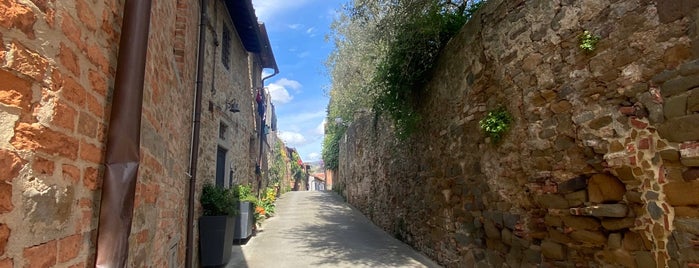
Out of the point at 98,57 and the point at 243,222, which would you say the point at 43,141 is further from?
the point at 243,222

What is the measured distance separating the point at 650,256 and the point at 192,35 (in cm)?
568

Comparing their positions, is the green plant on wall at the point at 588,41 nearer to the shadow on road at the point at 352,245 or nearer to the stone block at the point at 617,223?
the stone block at the point at 617,223

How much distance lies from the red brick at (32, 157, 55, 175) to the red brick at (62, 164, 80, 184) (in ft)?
0.27

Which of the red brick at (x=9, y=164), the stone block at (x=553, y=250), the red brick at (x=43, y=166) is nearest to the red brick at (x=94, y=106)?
the red brick at (x=43, y=166)

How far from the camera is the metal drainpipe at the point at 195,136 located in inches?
220

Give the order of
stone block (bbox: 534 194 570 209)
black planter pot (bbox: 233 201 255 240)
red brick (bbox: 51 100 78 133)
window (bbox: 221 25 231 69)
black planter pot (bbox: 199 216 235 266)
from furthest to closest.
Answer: window (bbox: 221 25 231 69)
black planter pot (bbox: 233 201 255 240)
black planter pot (bbox: 199 216 235 266)
stone block (bbox: 534 194 570 209)
red brick (bbox: 51 100 78 133)

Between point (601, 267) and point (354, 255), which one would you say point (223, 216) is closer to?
point (354, 255)

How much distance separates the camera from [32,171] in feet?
4.21

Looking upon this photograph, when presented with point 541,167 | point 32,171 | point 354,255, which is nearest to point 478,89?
point 541,167

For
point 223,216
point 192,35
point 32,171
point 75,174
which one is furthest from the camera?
point 223,216

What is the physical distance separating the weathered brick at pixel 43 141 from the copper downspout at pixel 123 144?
28 centimetres

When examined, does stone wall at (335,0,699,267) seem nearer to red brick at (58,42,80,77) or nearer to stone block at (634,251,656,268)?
stone block at (634,251,656,268)

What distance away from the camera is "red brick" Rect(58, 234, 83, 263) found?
57.4 inches

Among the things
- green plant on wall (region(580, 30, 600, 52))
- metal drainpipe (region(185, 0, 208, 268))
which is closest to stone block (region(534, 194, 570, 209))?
green plant on wall (region(580, 30, 600, 52))
